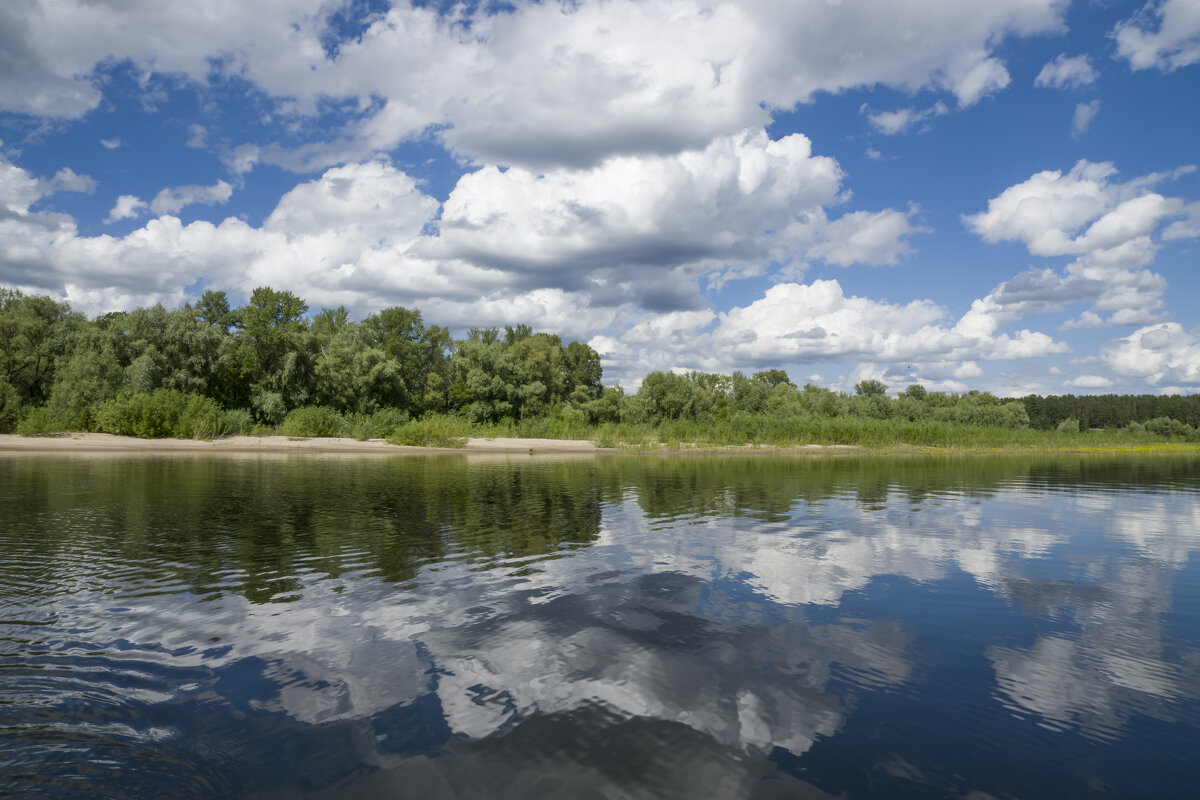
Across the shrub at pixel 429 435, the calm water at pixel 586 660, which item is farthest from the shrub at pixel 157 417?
the calm water at pixel 586 660

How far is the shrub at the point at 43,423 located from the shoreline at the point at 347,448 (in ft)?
2.17

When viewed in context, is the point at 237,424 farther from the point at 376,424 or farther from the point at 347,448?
the point at 347,448

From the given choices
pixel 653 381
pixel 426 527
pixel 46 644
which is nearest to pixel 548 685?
pixel 46 644

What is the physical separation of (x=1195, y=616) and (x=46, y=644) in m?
16.9

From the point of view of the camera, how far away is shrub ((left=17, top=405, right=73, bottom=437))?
50375 mm

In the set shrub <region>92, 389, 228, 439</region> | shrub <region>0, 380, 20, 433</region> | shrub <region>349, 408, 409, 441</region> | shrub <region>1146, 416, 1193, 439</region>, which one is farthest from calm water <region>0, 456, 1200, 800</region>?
shrub <region>1146, 416, 1193, 439</region>

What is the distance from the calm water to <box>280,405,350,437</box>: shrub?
4458 cm

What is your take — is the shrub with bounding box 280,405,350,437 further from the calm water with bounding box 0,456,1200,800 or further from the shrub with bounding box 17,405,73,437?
the calm water with bounding box 0,456,1200,800

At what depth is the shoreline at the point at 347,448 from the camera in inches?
1840

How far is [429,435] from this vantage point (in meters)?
59.7

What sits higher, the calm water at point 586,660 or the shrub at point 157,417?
the shrub at point 157,417

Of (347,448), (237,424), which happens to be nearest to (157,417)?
(237,424)

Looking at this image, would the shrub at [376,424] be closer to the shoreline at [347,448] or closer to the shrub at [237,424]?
the shoreline at [347,448]

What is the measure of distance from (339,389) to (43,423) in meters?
25.4
